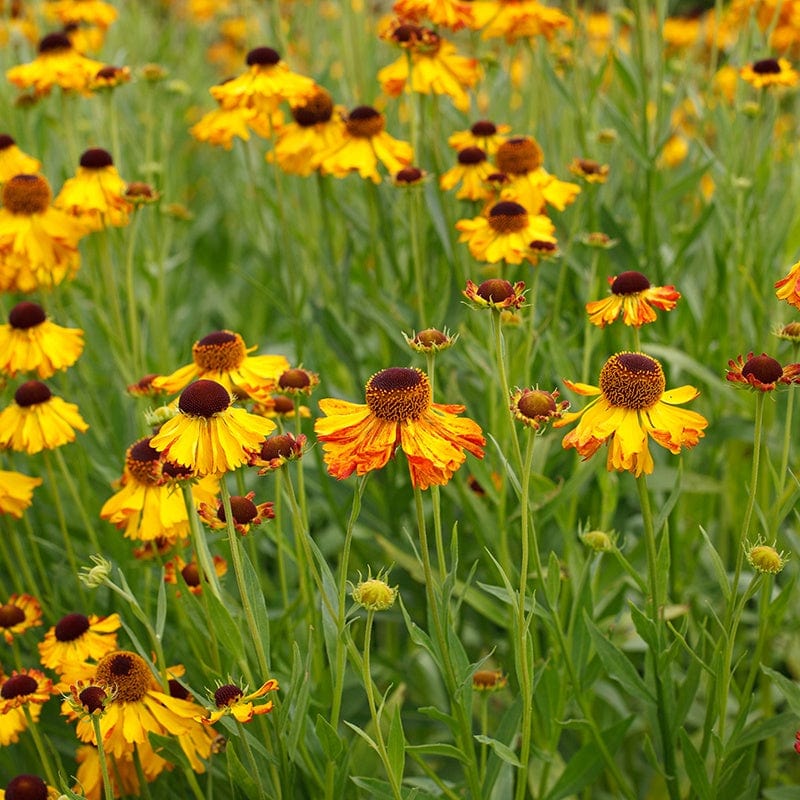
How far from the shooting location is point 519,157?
1767mm

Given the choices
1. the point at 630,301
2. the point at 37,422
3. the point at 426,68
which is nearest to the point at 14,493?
the point at 37,422

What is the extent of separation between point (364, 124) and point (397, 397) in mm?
1014

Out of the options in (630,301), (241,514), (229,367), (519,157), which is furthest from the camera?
(519,157)

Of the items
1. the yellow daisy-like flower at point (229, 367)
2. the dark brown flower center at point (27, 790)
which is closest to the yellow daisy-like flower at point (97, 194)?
the yellow daisy-like flower at point (229, 367)

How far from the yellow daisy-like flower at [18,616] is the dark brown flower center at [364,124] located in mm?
1003

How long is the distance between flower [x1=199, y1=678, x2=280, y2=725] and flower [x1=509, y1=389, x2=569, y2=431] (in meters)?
0.37

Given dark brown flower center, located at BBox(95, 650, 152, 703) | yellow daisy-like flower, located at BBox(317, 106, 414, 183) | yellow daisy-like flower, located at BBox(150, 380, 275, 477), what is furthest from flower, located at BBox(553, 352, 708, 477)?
yellow daisy-like flower, located at BBox(317, 106, 414, 183)

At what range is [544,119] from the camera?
7.72 ft

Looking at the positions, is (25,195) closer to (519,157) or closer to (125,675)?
(519,157)

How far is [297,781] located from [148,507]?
1.28 ft

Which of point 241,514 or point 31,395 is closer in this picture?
point 241,514

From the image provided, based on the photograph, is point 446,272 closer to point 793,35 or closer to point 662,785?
point 662,785

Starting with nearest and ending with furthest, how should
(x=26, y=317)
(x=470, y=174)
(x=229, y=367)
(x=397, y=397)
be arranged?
(x=397, y=397) < (x=229, y=367) < (x=26, y=317) < (x=470, y=174)

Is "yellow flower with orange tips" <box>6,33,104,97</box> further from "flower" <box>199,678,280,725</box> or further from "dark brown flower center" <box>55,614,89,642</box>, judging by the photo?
"flower" <box>199,678,280,725</box>
